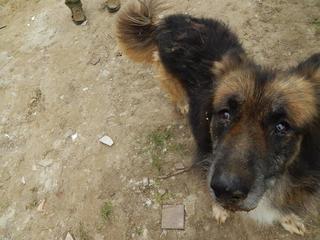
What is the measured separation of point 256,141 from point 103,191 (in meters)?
1.98

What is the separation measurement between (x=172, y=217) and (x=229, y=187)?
4.75ft

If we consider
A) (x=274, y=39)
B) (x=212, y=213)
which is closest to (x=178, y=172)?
(x=212, y=213)

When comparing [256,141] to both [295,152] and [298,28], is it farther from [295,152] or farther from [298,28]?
[298,28]

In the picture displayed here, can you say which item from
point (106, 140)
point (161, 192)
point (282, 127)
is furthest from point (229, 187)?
point (106, 140)

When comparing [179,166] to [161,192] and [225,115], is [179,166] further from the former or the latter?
[225,115]

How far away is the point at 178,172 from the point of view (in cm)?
389

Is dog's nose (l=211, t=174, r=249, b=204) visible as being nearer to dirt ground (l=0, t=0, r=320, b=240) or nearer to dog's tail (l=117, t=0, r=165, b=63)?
dirt ground (l=0, t=0, r=320, b=240)

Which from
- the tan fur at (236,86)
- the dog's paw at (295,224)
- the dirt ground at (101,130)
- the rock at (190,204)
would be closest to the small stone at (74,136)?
the dirt ground at (101,130)

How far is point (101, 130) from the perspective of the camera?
4.37 meters

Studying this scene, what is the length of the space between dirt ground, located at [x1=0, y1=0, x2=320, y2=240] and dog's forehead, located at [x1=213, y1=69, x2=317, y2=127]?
1250 millimetres

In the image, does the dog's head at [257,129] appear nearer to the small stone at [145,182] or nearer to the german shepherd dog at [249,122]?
the german shepherd dog at [249,122]

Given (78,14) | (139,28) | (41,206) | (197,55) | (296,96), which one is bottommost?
(41,206)

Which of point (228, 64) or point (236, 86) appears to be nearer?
point (236, 86)

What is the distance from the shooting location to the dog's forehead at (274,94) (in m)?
2.45
